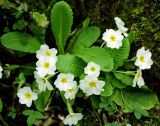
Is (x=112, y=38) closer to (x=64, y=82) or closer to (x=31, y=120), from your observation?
(x=64, y=82)

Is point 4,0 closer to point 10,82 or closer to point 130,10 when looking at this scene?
point 10,82

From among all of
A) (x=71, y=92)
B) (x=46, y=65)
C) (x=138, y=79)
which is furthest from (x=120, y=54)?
(x=46, y=65)

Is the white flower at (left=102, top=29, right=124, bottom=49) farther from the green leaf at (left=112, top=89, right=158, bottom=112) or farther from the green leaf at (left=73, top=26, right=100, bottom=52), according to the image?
the green leaf at (left=112, top=89, right=158, bottom=112)

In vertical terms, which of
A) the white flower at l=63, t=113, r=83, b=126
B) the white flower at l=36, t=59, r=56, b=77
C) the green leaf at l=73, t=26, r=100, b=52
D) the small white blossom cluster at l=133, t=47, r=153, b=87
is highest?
the green leaf at l=73, t=26, r=100, b=52

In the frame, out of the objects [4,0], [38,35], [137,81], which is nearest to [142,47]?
[137,81]

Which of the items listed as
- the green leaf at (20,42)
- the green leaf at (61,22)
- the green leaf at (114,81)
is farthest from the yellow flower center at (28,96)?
the green leaf at (114,81)

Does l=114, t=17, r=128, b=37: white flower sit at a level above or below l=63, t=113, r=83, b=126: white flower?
above

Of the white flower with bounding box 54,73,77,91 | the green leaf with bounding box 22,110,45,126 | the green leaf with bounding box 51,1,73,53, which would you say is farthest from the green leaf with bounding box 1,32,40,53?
the green leaf with bounding box 22,110,45,126

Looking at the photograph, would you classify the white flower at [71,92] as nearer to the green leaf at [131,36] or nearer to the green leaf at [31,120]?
the green leaf at [31,120]
